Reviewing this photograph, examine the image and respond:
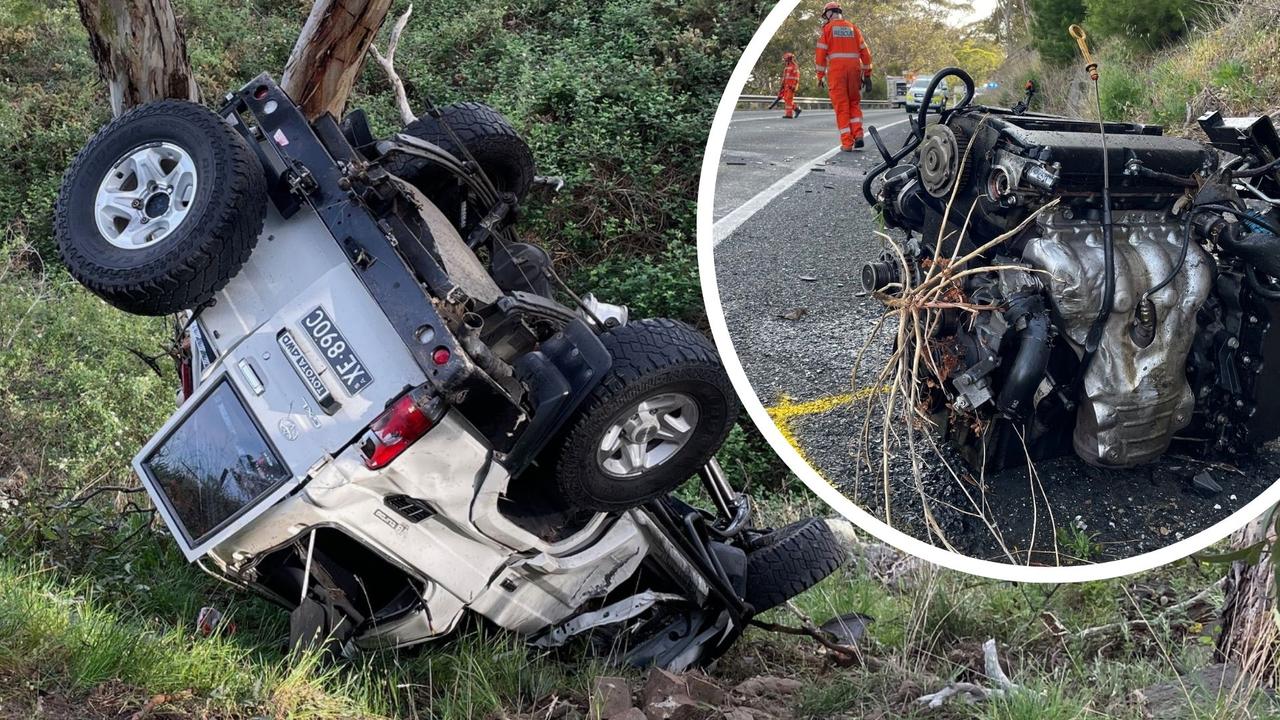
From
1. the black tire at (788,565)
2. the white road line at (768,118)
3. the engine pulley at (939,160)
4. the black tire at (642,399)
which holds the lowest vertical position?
the black tire at (788,565)

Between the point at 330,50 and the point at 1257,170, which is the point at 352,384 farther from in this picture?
the point at 330,50

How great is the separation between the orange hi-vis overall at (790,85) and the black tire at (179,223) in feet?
6.06

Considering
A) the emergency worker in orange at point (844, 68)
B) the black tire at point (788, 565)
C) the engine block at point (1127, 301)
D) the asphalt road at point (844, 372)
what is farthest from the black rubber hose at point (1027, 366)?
the black tire at point (788, 565)

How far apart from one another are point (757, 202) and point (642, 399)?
1.45 metres

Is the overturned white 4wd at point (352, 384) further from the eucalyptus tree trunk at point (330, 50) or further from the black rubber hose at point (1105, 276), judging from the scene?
the black rubber hose at point (1105, 276)

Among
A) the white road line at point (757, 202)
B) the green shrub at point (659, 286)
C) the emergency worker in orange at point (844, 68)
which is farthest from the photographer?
the green shrub at point (659, 286)

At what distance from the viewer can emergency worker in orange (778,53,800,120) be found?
2066 millimetres

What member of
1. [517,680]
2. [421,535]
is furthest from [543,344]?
[517,680]

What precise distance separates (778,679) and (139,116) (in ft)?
9.61

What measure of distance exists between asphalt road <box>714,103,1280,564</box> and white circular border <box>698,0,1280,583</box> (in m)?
0.02

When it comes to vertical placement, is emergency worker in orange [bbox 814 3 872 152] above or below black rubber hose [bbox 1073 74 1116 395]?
above

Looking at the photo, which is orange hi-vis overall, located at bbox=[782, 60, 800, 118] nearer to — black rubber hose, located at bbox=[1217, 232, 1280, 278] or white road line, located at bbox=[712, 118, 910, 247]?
white road line, located at bbox=[712, 118, 910, 247]

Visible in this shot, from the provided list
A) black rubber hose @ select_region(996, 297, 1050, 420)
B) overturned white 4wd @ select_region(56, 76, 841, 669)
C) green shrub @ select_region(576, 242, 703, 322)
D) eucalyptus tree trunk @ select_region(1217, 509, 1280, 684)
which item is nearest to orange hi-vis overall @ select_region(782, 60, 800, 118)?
black rubber hose @ select_region(996, 297, 1050, 420)

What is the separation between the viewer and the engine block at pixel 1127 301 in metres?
1.68
